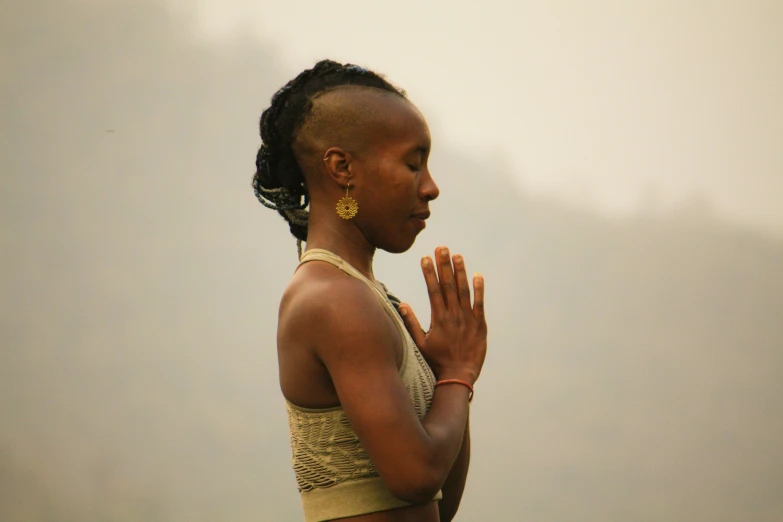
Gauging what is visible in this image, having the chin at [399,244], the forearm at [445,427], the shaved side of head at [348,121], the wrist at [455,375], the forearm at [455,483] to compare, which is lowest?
the forearm at [455,483]

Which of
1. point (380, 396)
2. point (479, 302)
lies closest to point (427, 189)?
point (479, 302)

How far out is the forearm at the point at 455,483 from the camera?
1.27 m

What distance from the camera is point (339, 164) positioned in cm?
116

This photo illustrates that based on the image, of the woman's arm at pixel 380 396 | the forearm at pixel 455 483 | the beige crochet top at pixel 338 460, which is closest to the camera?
the woman's arm at pixel 380 396

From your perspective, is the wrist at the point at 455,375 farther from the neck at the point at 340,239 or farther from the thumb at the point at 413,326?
the neck at the point at 340,239

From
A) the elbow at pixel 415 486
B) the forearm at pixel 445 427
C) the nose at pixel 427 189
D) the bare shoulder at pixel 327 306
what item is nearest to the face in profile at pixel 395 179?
the nose at pixel 427 189

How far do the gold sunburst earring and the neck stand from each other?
0.02 metres

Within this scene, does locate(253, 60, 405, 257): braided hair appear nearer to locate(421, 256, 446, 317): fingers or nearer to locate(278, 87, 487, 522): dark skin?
locate(278, 87, 487, 522): dark skin

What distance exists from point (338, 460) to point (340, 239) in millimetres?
295

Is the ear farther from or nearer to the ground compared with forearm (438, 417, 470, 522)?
farther from the ground

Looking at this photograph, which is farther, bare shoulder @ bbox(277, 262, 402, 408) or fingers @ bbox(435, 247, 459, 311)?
fingers @ bbox(435, 247, 459, 311)

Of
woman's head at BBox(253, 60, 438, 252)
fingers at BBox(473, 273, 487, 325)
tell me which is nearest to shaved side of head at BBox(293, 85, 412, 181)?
woman's head at BBox(253, 60, 438, 252)

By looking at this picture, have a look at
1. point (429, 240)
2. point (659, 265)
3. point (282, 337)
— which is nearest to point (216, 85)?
point (429, 240)

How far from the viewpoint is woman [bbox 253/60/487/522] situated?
101 cm
